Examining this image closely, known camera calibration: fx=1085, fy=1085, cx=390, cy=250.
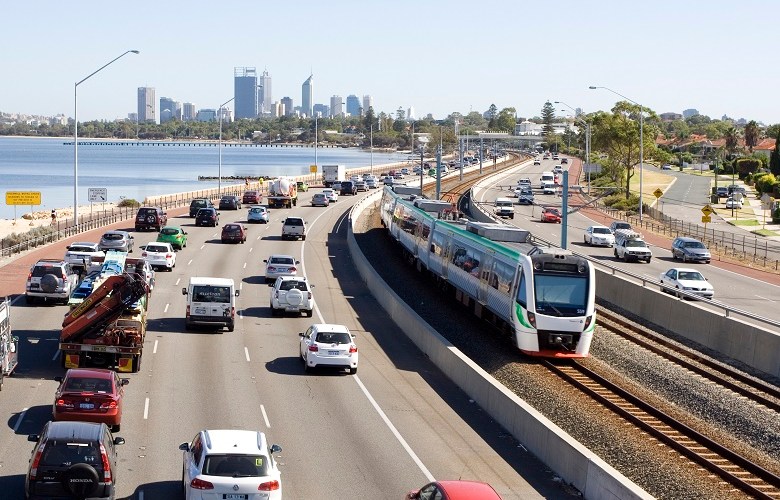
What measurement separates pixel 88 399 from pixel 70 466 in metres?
6.07

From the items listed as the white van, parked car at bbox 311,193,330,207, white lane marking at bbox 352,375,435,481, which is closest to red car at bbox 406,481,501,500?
white lane marking at bbox 352,375,435,481

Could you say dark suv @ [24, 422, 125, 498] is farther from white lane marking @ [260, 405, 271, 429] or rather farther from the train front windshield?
the train front windshield

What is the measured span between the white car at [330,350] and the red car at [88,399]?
27.0 ft

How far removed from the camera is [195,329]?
37.2 m

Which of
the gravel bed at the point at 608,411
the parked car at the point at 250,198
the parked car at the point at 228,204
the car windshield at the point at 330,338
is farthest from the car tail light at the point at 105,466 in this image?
the parked car at the point at 250,198

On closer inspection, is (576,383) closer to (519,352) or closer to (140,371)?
(519,352)

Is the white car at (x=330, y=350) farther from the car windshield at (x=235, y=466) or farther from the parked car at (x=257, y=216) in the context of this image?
the parked car at (x=257, y=216)

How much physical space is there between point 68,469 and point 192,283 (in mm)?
20260

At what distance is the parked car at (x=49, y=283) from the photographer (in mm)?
40344

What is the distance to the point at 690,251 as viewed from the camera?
200 feet

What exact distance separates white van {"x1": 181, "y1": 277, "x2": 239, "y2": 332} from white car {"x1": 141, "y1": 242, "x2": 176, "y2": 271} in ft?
48.8

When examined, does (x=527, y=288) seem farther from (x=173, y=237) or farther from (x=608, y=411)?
(x=173, y=237)

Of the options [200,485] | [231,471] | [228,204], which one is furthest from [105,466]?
[228,204]

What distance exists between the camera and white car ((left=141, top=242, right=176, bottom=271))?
167 ft
